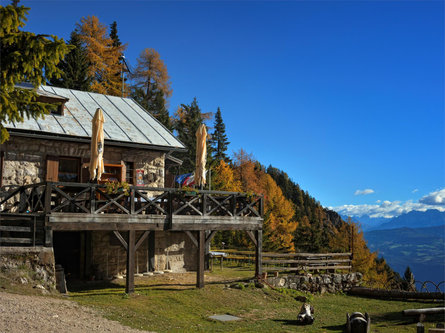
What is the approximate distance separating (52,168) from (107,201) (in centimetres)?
402

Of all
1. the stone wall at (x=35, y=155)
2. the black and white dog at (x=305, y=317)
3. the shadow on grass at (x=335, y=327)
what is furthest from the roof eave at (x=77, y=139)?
the shadow on grass at (x=335, y=327)

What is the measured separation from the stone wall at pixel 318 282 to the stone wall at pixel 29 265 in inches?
382

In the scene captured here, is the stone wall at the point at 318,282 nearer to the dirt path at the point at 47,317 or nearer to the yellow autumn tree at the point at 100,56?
the dirt path at the point at 47,317

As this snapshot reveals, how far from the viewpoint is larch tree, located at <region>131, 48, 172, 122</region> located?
43.8 m

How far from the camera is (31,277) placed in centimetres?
1254

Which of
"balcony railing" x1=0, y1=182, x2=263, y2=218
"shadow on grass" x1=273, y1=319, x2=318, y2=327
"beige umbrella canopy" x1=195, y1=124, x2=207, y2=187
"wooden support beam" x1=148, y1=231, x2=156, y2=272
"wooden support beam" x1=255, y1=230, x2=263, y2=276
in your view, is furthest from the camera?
"wooden support beam" x1=148, y1=231, x2=156, y2=272

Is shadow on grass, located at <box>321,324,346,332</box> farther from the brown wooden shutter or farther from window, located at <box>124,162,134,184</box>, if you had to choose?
the brown wooden shutter

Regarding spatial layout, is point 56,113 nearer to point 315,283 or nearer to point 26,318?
point 26,318

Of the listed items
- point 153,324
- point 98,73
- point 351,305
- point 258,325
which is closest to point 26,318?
point 153,324

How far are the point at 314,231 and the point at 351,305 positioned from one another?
22.1m

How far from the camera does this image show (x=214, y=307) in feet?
49.2

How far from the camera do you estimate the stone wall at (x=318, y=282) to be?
20.1m

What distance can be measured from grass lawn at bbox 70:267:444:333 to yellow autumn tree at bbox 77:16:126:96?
23.8 meters

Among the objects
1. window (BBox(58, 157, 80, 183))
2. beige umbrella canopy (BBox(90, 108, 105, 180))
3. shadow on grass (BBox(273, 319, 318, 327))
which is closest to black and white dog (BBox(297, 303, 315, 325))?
shadow on grass (BBox(273, 319, 318, 327))
